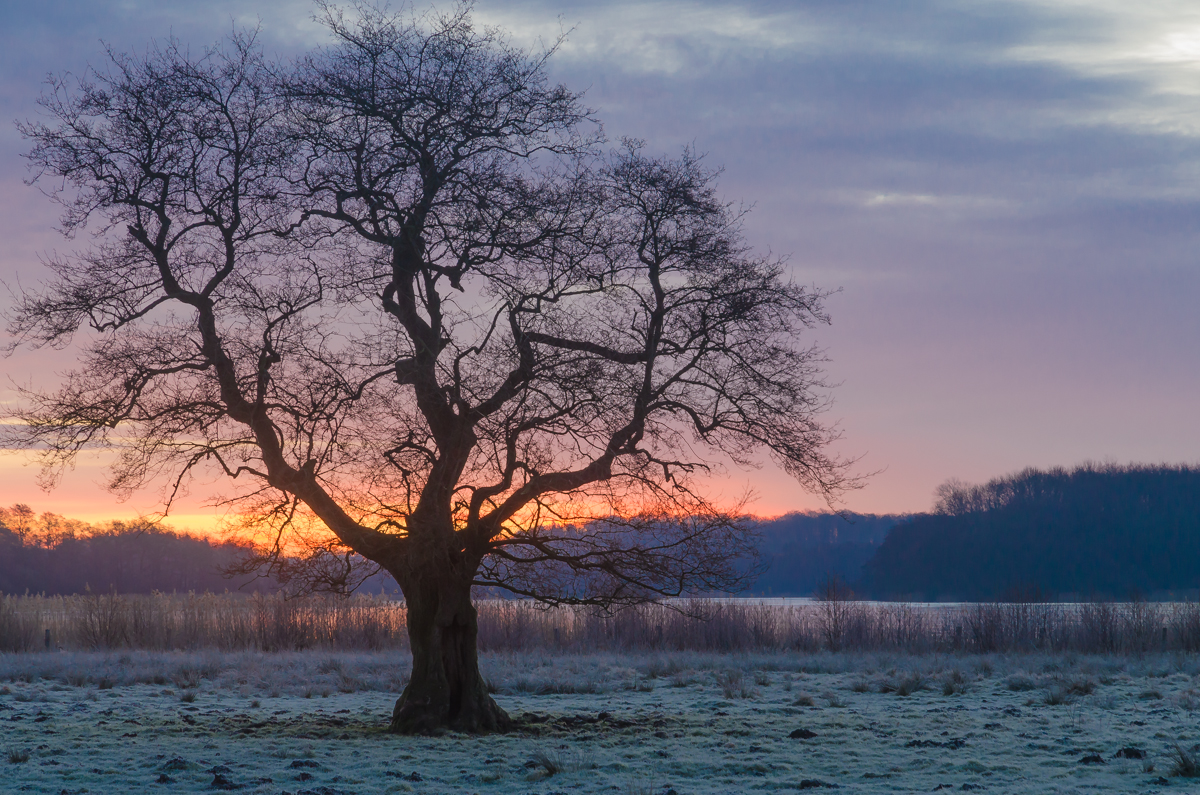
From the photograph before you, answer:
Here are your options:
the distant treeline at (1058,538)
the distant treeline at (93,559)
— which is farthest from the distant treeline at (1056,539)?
the distant treeline at (93,559)

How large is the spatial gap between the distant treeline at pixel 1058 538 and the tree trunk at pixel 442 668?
7877 cm

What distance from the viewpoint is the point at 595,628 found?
25766 mm

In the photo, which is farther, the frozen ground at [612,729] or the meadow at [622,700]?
the meadow at [622,700]

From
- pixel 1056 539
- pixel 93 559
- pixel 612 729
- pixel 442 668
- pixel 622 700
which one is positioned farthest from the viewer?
pixel 1056 539

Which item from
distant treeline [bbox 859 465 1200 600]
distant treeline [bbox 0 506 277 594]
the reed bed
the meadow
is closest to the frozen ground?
the meadow

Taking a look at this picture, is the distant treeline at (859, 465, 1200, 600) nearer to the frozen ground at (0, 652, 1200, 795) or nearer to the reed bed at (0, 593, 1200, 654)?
the reed bed at (0, 593, 1200, 654)

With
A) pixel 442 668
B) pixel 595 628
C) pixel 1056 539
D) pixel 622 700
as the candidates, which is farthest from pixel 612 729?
pixel 1056 539

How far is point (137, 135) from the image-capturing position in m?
10.9

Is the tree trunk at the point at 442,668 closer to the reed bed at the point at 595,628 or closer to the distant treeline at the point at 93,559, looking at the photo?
the reed bed at the point at 595,628

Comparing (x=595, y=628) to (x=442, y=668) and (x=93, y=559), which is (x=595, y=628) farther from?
(x=93, y=559)

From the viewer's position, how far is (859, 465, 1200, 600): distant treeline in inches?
3344

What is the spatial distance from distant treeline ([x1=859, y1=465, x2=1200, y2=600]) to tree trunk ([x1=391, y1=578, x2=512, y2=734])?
258ft

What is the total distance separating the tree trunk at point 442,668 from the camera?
430 inches

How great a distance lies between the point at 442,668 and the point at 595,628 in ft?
49.7
